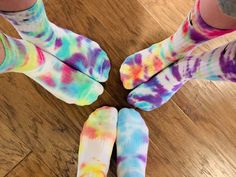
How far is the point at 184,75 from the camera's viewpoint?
0.71 meters

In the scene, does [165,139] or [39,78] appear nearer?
[39,78]

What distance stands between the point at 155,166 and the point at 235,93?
1.03 ft

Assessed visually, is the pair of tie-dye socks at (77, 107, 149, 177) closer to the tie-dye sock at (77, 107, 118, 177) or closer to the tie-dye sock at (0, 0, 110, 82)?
the tie-dye sock at (77, 107, 118, 177)

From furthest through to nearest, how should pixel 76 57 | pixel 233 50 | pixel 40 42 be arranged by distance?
1. pixel 76 57
2. pixel 40 42
3. pixel 233 50

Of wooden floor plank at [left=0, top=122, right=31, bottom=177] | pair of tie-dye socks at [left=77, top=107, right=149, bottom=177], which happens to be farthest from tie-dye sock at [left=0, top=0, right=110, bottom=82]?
wooden floor plank at [left=0, top=122, right=31, bottom=177]

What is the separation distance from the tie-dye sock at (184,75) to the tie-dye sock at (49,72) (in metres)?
0.12

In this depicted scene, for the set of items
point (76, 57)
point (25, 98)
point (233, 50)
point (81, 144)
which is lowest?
point (81, 144)

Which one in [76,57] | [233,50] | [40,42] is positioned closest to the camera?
[233,50]

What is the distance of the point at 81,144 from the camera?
34.2 inches


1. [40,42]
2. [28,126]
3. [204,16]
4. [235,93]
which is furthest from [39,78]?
[235,93]

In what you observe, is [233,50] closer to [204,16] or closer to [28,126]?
[204,16]

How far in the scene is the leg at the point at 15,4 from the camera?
521 millimetres

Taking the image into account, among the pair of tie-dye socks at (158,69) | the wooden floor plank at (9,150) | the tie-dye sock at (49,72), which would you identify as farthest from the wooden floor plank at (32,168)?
the pair of tie-dye socks at (158,69)

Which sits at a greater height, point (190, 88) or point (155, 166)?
point (190, 88)
